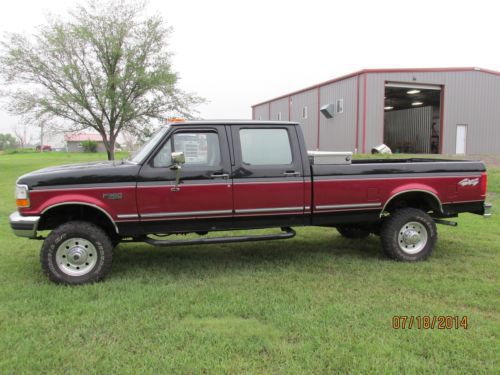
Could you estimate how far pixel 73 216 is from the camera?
203 inches

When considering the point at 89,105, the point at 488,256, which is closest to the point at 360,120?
the point at 89,105

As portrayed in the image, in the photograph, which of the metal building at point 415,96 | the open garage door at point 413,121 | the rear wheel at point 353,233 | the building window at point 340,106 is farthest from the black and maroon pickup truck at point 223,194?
the open garage door at point 413,121

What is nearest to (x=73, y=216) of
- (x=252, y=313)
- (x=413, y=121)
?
(x=252, y=313)

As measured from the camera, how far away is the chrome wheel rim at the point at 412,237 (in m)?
5.77

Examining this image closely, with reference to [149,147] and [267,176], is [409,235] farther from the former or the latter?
[149,147]

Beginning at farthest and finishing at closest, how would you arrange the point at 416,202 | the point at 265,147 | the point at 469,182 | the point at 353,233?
the point at 353,233, the point at 416,202, the point at 469,182, the point at 265,147

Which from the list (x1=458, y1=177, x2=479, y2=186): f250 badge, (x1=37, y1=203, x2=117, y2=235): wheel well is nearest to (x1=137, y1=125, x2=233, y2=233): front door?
(x1=37, y1=203, x2=117, y2=235): wheel well

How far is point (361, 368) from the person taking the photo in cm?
304

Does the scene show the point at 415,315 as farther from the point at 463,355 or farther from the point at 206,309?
the point at 206,309

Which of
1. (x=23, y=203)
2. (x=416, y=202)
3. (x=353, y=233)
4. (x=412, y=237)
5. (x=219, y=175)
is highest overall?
(x=219, y=175)

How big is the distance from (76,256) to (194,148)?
1.89 meters

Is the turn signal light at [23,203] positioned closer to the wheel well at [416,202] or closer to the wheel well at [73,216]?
the wheel well at [73,216]
